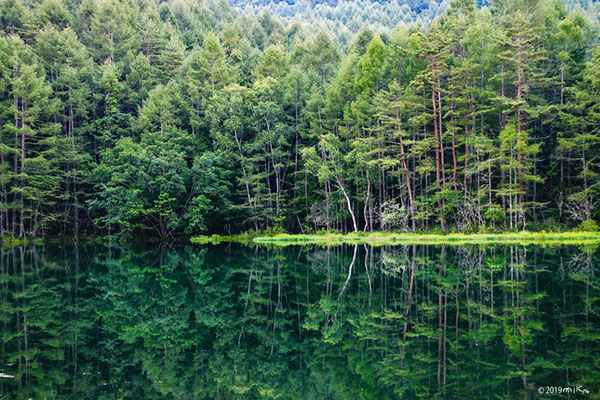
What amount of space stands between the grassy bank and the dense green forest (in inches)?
82.8

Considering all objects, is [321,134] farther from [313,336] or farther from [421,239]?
[313,336]

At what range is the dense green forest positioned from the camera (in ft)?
113

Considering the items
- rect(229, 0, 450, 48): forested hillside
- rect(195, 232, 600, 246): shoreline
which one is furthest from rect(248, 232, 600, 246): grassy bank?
rect(229, 0, 450, 48): forested hillside

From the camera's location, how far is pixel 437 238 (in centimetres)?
3161

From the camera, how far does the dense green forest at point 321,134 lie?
113 ft

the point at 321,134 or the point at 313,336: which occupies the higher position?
the point at 321,134

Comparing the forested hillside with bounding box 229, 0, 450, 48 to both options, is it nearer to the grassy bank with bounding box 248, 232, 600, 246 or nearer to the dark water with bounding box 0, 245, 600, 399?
the grassy bank with bounding box 248, 232, 600, 246

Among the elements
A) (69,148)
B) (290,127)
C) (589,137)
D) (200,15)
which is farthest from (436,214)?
(200,15)

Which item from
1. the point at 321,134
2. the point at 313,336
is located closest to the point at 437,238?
the point at 321,134

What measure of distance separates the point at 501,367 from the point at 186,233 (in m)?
41.0

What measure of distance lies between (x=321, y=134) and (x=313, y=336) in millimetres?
33514

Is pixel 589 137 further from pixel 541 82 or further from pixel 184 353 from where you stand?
pixel 184 353

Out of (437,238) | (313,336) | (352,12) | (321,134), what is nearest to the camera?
(313,336)

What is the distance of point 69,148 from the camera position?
4584 centimetres
